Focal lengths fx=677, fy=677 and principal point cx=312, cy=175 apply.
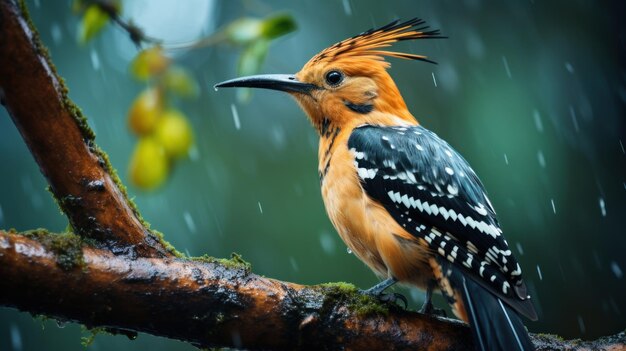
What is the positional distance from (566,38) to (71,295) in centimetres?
492

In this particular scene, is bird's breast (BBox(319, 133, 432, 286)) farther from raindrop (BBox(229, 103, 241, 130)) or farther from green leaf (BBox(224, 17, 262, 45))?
raindrop (BBox(229, 103, 241, 130))

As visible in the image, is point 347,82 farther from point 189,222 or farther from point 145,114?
point 189,222

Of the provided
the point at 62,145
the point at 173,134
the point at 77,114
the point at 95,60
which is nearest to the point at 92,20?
the point at 77,114

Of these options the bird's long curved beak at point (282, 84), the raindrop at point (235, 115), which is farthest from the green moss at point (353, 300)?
the raindrop at point (235, 115)

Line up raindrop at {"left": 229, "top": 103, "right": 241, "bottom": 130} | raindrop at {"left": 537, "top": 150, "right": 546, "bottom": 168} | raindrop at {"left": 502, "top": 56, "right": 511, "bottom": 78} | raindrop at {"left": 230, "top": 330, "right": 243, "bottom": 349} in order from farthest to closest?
raindrop at {"left": 229, "top": 103, "right": 241, "bottom": 130} → raindrop at {"left": 502, "top": 56, "right": 511, "bottom": 78} → raindrop at {"left": 537, "top": 150, "right": 546, "bottom": 168} → raindrop at {"left": 230, "top": 330, "right": 243, "bottom": 349}

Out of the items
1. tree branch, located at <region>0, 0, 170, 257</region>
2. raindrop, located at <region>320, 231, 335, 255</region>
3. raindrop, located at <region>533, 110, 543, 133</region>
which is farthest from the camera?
raindrop, located at <region>320, 231, 335, 255</region>

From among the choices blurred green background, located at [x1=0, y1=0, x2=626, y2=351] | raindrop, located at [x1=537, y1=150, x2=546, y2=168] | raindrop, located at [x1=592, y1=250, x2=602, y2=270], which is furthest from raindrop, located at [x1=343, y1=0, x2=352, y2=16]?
raindrop, located at [x1=592, y1=250, x2=602, y2=270]

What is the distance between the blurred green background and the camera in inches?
219

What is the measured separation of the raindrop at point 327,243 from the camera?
596 centimetres

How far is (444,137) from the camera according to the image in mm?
5926

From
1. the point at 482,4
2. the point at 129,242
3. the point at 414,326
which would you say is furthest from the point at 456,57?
the point at 129,242

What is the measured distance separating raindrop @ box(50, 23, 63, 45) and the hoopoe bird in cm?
398

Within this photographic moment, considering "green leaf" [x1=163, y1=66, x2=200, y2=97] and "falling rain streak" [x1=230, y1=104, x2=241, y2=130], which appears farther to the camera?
"falling rain streak" [x1=230, y1=104, x2=241, y2=130]

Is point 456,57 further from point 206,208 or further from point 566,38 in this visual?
point 206,208
